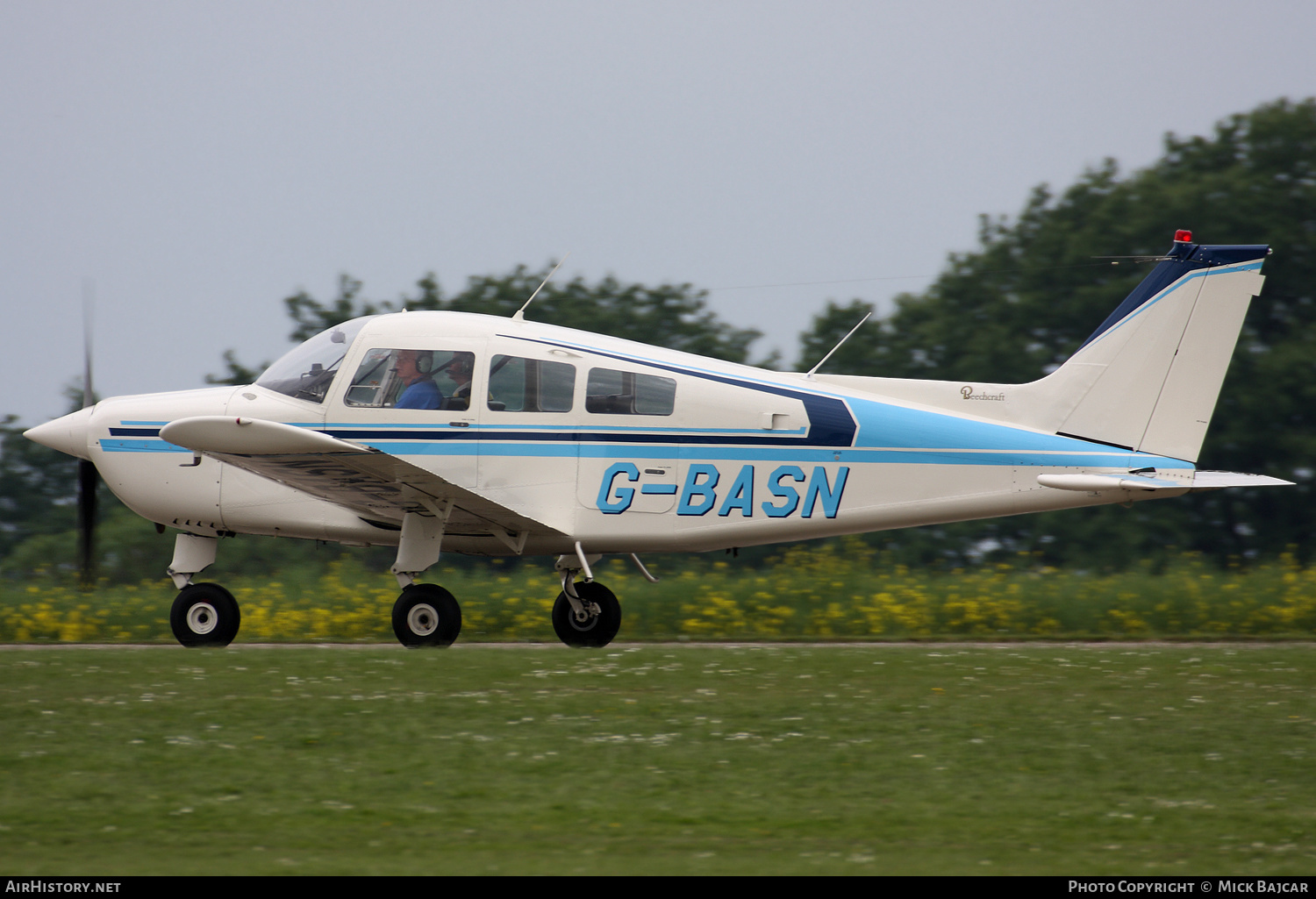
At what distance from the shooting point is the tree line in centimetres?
2233

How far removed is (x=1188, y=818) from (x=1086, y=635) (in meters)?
7.86

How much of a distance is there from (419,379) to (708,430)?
2.51m

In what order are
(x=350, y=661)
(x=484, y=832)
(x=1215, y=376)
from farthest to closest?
(x=1215, y=376) < (x=350, y=661) < (x=484, y=832)

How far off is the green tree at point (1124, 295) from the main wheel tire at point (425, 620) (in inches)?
491

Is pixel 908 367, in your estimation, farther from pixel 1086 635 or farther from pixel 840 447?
pixel 840 447

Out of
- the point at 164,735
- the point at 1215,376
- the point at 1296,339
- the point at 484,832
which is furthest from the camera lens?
the point at 1296,339

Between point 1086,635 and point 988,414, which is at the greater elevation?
point 988,414

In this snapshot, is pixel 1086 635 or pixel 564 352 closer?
pixel 564 352

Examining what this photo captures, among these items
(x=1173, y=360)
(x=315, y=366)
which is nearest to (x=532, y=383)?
(x=315, y=366)

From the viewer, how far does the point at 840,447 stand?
1102 centimetres

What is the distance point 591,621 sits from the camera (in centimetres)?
1191

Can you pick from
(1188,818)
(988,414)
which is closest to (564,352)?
(988,414)

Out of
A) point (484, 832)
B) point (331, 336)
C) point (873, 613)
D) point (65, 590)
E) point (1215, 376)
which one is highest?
point (1215, 376)

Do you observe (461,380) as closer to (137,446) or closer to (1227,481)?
(137,446)
